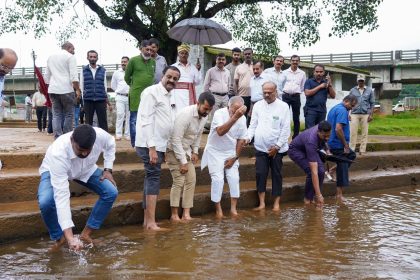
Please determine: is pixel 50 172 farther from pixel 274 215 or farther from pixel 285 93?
pixel 285 93

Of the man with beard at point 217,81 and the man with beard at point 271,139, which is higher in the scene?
Result: the man with beard at point 217,81

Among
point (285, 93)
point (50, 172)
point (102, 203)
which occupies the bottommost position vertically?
point (102, 203)

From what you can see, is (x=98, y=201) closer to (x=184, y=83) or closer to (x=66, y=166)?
(x=66, y=166)

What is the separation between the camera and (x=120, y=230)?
5.58m

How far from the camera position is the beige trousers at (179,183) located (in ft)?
19.8

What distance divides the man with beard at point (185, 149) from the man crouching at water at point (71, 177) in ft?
3.87

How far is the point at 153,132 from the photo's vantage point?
562 cm

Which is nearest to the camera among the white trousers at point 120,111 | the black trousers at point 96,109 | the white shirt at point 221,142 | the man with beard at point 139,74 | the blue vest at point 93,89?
the white shirt at point 221,142

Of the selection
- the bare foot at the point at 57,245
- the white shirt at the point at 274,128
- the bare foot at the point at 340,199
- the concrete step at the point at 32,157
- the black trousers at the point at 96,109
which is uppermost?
the black trousers at the point at 96,109

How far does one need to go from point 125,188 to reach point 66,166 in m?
2.11

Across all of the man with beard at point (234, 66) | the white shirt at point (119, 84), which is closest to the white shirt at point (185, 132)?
the man with beard at point (234, 66)

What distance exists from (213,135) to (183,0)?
7.12m

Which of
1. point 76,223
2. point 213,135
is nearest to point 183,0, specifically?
point 213,135

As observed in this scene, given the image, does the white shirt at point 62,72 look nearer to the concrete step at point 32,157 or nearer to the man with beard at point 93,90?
the man with beard at point 93,90
